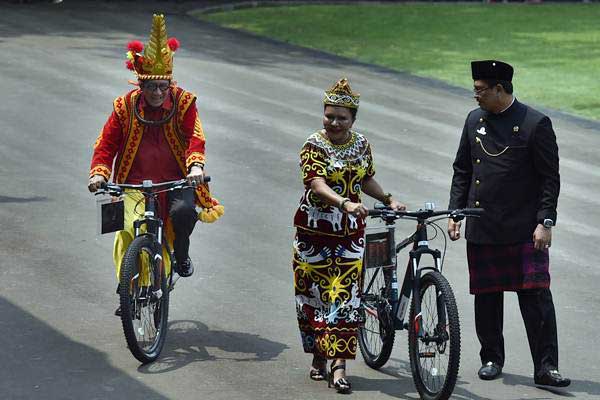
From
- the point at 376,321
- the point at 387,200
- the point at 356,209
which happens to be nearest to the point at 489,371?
the point at 376,321

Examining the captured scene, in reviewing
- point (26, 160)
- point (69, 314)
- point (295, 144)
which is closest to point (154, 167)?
point (69, 314)

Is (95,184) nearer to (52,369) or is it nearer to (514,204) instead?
(52,369)

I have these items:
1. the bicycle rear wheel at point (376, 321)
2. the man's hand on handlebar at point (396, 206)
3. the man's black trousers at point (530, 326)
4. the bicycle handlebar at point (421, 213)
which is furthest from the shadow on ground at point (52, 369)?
the man's black trousers at point (530, 326)

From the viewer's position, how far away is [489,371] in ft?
28.2

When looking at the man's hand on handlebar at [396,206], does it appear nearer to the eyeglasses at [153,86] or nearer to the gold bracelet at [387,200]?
the gold bracelet at [387,200]

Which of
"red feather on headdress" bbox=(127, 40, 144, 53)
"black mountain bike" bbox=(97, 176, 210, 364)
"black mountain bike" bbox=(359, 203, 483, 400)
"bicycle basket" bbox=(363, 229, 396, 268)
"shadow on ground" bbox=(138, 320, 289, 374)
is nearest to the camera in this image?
"black mountain bike" bbox=(359, 203, 483, 400)

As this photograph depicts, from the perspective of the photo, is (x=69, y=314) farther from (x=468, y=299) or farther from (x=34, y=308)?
(x=468, y=299)

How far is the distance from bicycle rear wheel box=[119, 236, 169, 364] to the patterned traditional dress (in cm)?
95

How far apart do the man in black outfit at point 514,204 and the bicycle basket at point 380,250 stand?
1.34ft

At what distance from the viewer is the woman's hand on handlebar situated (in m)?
7.82

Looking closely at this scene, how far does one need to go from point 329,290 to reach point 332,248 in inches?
9.6

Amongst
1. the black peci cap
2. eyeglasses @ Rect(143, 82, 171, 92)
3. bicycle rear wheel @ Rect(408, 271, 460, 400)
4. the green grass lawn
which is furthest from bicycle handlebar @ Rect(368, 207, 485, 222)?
the green grass lawn

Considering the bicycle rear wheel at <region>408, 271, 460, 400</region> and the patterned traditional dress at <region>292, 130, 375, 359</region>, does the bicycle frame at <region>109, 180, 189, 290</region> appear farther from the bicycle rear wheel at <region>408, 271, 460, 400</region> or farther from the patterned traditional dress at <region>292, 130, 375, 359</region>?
the bicycle rear wheel at <region>408, 271, 460, 400</region>

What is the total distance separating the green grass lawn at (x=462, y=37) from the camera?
23.9m
